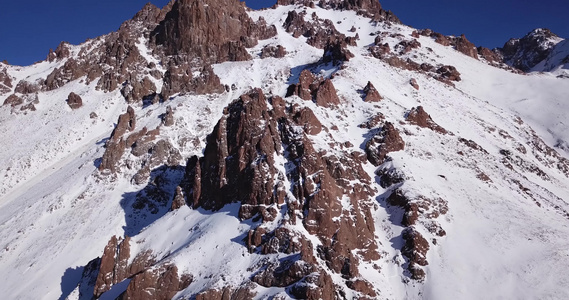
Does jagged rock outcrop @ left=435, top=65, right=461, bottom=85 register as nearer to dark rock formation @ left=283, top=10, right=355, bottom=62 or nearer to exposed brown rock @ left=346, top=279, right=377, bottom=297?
dark rock formation @ left=283, top=10, right=355, bottom=62

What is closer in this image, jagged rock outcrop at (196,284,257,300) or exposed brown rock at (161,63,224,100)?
jagged rock outcrop at (196,284,257,300)

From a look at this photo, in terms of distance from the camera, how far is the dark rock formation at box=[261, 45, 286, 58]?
140250 mm

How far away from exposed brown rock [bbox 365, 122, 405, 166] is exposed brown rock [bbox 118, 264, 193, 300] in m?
37.9

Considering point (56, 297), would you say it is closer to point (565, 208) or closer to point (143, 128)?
point (143, 128)

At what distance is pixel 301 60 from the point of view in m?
139

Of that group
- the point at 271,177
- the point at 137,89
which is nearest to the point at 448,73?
the point at 137,89

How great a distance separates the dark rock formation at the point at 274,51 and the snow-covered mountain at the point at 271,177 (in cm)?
98

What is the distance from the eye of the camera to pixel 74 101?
120625 millimetres

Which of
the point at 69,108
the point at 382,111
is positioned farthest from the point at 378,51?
the point at 69,108

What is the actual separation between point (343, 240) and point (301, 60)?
88009mm

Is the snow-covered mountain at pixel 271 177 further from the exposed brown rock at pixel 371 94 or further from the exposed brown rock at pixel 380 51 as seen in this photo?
the exposed brown rock at pixel 380 51

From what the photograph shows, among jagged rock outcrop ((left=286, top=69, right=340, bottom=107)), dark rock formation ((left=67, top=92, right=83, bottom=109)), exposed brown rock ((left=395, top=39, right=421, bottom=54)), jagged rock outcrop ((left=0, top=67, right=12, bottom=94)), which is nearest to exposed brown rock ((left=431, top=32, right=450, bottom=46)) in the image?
exposed brown rock ((left=395, top=39, right=421, bottom=54))

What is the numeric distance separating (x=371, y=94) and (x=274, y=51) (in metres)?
52.8

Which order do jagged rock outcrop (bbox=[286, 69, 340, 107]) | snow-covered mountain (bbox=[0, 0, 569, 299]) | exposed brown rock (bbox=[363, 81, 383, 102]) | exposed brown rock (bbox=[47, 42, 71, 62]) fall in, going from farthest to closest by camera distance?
exposed brown rock (bbox=[47, 42, 71, 62]) → exposed brown rock (bbox=[363, 81, 383, 102]) → jagged rock outcrop (bbox=[286, 69, 340, 107]) → snow-covered mountain (bbox=[0, 0, 569, 299])
